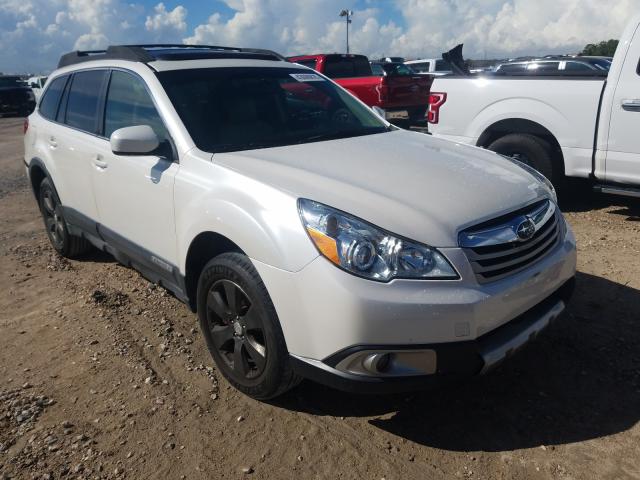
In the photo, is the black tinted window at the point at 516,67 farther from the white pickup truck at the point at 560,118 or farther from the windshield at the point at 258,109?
the windshield at the point at 258,109

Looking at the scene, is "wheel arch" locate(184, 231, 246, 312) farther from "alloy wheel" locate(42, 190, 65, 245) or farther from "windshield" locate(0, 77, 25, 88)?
"windshield" locate(0, 77, 25, 88)

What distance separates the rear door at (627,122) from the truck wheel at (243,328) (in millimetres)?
4252

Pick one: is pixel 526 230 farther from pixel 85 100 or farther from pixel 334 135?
pixel 85 100

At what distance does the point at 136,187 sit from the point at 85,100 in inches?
53.2

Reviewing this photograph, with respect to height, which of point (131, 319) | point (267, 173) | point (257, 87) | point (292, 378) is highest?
point (257, 87)

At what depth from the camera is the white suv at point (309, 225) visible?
7.54 ft

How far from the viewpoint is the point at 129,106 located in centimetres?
365

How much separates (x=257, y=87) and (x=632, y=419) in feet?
9.48

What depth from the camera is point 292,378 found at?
8.69 feet

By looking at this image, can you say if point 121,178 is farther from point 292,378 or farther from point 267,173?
point 292,378

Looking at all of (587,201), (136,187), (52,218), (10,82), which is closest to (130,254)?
(136,187)

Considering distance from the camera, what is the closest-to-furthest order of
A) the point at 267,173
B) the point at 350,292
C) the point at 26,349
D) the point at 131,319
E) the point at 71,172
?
the point at 350,292, the point at 267,173, the point at 26,349, the point at 131,319, the point at 71,172

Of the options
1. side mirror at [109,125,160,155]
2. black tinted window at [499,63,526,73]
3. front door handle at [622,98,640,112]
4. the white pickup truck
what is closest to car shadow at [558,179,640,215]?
the white pickup truck

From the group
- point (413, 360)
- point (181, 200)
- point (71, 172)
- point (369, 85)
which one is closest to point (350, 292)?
point (413, 360)
